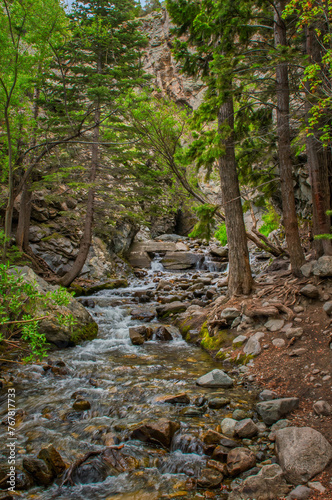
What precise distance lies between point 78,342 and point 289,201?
685cm

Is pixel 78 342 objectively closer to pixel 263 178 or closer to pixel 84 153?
pixel 263 178

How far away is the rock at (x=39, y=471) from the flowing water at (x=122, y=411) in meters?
0.08

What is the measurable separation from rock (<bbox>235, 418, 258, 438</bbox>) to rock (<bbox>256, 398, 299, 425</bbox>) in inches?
11.2

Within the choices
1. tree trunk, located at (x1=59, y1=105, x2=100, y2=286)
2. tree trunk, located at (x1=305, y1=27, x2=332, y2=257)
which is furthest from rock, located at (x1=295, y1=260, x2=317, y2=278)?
tree trunk, located at (x1=59, y1=105, x2=100, y2=286)

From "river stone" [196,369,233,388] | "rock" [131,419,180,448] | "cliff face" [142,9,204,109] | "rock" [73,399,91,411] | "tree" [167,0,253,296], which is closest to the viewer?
"rock" [131,419,180,448]

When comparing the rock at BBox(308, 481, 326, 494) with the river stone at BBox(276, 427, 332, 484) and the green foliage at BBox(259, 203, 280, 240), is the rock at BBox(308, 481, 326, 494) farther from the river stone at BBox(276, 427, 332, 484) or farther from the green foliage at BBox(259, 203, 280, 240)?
the green foliage at BBox(259, 203, 280, 240)

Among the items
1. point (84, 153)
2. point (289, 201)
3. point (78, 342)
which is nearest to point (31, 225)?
point (84, 153)

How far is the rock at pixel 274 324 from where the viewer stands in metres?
6.35

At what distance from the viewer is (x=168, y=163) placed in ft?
29.5

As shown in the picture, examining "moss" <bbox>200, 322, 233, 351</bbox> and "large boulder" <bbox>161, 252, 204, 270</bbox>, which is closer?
"moss" <bbox>200, 322, 233, 351</bbox>

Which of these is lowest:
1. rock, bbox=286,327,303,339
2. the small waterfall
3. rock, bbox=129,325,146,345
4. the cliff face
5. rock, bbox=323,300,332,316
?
rock, bbox=129,325,146,345

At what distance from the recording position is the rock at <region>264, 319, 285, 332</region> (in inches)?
250

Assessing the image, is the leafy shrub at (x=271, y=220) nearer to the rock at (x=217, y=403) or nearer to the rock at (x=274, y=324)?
the rock at (x=274, y=324)

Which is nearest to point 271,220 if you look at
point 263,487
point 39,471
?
point 263,487
